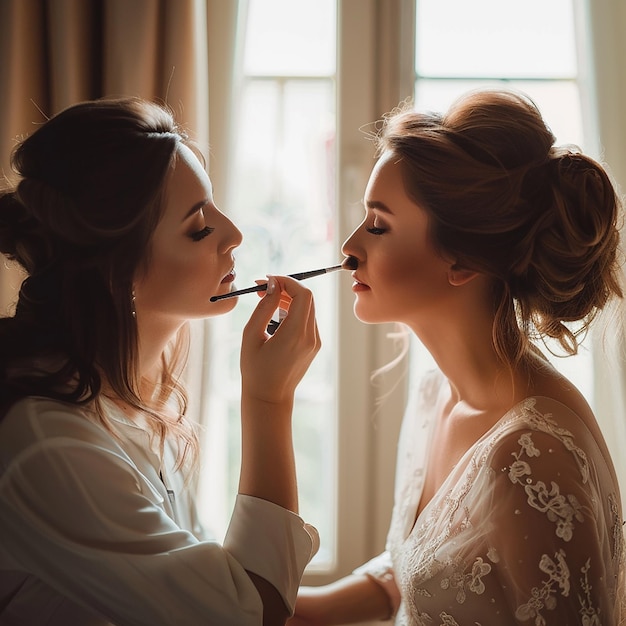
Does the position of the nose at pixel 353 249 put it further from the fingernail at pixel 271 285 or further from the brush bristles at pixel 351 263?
the fingernail at pixel 271 285

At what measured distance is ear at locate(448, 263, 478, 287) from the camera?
1296mm

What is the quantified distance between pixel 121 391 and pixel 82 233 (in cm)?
26

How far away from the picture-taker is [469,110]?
4.22 ft

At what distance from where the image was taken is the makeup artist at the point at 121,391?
3.22 ft

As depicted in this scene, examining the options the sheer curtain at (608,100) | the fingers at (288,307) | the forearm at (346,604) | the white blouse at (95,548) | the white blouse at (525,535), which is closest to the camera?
the white blouse at (95,548)

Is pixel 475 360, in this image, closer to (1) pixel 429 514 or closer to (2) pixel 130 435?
(1) pixel 429 514

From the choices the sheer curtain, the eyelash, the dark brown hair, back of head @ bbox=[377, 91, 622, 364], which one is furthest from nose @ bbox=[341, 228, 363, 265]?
the sheer curtain

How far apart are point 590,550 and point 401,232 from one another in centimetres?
60

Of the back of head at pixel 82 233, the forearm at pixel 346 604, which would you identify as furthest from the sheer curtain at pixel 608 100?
the back of head at pixel 82 233

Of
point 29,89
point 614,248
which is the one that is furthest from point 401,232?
point 29,89

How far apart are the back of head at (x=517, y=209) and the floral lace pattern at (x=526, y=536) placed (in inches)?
7.8

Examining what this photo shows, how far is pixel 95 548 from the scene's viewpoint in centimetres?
97

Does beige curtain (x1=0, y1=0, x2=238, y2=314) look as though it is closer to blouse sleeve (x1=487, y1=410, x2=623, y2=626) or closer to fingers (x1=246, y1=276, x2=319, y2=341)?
fingers (x1=246, y1=276, x2=319, y2=341)

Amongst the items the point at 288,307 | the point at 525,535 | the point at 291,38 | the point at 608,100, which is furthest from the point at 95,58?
the point at 525,535
